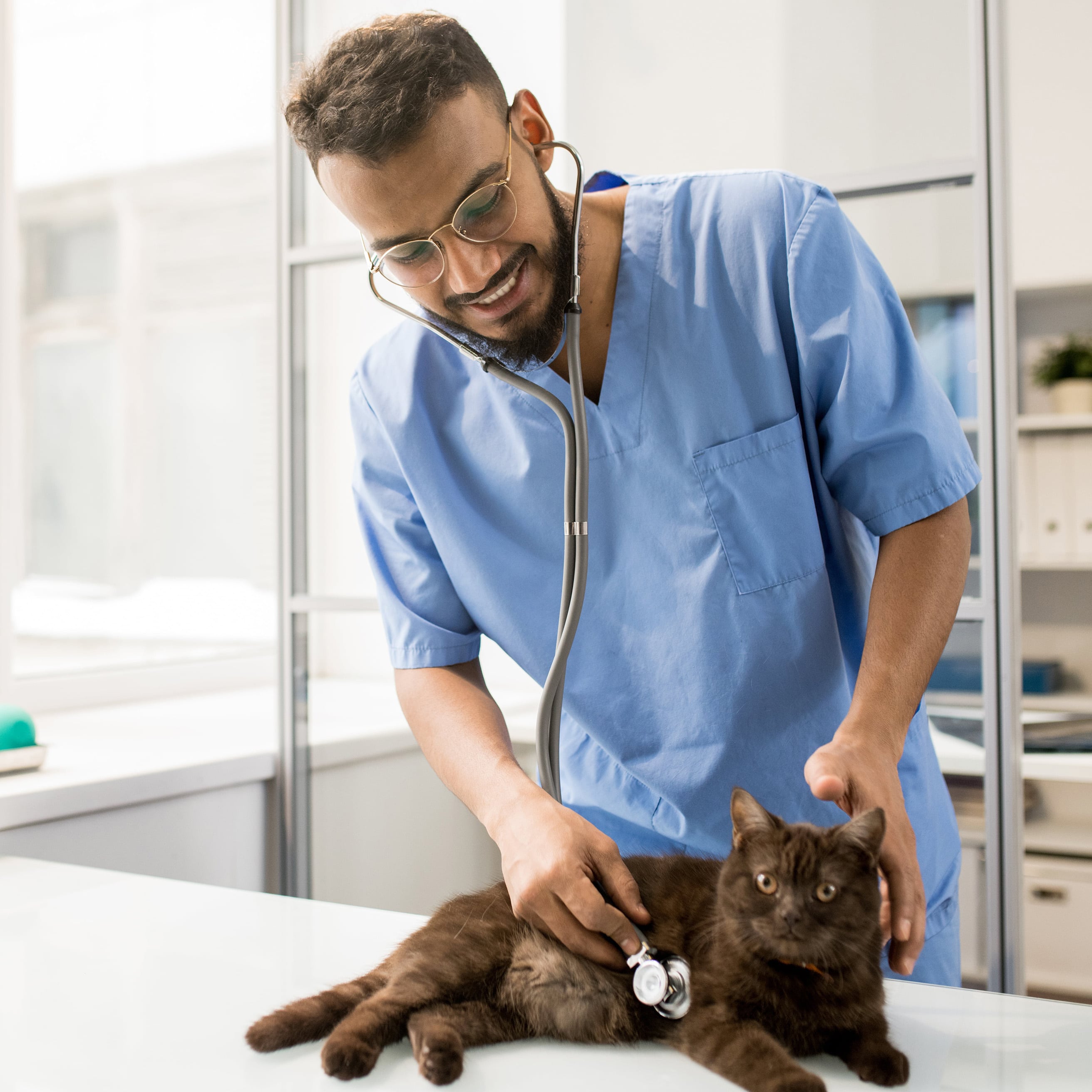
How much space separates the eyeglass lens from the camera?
0.92 m

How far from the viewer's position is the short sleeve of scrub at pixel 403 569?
118 cm

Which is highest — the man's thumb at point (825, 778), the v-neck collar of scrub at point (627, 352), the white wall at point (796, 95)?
the white wall at point (796, 95)

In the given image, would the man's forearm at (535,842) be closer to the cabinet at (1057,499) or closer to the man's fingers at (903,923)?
the man's fingers at (903,923)

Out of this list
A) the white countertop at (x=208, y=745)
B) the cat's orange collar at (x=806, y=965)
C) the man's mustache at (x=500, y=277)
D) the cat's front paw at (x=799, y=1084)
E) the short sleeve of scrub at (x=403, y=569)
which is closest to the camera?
the cat's front paw at (x=799, y=1084)

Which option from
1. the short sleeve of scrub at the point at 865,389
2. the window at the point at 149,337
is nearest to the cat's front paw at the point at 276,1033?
the short sleeve of scrub at the point at 865,389

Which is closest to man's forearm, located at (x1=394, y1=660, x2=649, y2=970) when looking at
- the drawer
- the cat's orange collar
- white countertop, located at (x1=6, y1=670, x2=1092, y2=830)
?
the cat's orange collar

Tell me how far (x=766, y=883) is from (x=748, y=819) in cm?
6

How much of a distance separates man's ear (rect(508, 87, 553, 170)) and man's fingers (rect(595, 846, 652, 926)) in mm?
682

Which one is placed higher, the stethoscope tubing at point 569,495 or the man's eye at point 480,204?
the man's eye at point 480,204

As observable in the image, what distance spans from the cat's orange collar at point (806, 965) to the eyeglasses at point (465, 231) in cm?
67

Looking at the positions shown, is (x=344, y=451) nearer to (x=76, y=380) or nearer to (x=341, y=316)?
(x=341, y=316)

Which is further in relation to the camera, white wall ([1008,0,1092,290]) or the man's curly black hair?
white wall ([1008,0,1092,290])

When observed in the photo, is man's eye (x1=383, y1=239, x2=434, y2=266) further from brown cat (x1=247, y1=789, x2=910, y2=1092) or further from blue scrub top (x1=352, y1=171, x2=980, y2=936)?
brown cat (x1=247, y1=789, x2=910, y2=1092)

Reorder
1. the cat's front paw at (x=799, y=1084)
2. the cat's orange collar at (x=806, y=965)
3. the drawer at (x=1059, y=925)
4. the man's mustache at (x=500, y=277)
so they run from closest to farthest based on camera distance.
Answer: the cat's front paw at (x=799, y=1084), the cat's orange collar at (x=806, y=965), the man's mustache at (x=500, y=277), the drawer at (x=1059, y=925)
